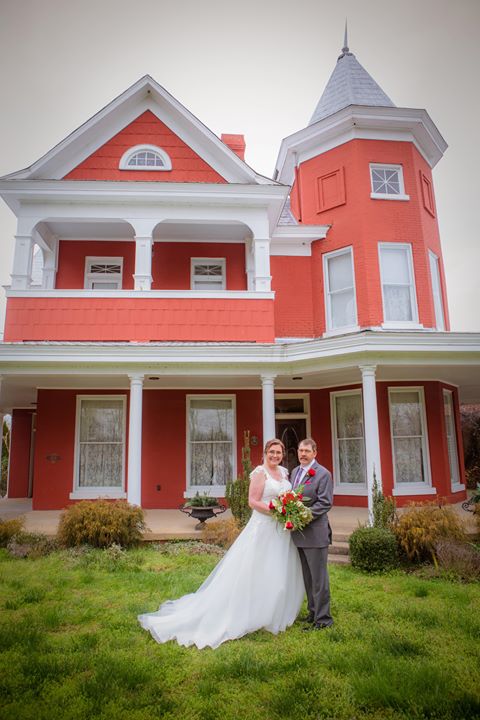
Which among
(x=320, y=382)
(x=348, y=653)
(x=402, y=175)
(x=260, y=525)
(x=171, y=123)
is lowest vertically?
(x=348, y=653)

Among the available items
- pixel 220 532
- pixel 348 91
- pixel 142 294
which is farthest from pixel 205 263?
pixel 220 532

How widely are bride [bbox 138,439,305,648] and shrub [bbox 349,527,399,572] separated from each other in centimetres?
242

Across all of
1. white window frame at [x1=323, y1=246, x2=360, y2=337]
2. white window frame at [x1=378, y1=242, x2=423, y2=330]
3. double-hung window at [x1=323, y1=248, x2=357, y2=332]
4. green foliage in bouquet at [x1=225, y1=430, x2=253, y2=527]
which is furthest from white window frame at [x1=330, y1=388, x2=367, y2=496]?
green foliage in bouquet at [x1=225, y1=430, x2=253, y2=527]

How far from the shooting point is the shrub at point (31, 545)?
8125 millimetres

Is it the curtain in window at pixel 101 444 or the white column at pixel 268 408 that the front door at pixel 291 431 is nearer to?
the white column at pixel 268 408

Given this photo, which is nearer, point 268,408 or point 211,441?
point 268,408

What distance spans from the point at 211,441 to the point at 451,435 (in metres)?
6.65

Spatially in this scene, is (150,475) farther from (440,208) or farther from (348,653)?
(440,208)

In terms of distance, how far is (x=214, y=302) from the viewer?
11172 millimetres

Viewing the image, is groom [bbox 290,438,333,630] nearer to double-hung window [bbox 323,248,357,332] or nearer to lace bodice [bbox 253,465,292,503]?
lace bodice [bbox 253,465,292,503]

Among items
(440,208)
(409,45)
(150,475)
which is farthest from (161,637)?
(440,208)

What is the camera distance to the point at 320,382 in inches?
483

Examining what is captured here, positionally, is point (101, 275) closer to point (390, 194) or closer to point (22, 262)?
point (22, 262)

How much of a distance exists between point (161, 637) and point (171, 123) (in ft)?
40.2
